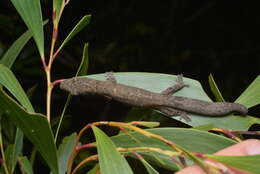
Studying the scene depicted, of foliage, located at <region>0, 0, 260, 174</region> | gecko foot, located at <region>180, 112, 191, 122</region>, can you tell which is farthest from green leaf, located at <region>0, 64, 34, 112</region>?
gecko foot, located at <region>180, 112, 191, 122</region>

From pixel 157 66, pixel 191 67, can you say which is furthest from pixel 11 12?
pixel 191 67

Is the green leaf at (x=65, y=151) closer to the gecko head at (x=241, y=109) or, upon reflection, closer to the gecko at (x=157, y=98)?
the gecko at (x=157, y=98)

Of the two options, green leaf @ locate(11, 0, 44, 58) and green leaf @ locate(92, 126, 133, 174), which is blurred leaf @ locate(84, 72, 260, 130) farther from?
green leaf @ locate(92, 126, 133, 174)

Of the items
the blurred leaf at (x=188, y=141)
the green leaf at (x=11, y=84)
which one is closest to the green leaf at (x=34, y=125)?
the green leaf at (x=11, y=84)

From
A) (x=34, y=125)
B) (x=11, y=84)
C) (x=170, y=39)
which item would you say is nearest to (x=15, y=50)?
(x=11, y=84)

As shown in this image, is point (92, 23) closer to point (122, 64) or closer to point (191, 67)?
point (122, 64)
